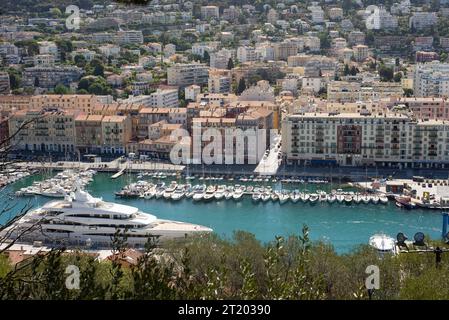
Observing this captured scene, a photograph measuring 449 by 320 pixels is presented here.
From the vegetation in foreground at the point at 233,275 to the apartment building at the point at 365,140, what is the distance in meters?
4.21

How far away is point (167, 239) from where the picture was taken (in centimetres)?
547

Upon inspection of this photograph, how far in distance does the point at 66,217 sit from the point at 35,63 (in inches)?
356

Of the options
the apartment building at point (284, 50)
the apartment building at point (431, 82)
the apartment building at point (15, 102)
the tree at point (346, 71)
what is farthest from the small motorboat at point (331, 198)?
the apartment building at point (284, 50)

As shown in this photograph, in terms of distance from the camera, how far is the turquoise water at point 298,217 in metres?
6.19

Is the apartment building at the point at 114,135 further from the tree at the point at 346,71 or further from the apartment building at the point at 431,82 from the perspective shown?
the tree at the point at 346,71

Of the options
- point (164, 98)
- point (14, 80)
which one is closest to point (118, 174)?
point (164, 98)

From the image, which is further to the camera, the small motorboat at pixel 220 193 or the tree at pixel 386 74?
the tree at pixel 386 74

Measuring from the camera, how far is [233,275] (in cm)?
287

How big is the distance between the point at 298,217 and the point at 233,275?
3.92 meters

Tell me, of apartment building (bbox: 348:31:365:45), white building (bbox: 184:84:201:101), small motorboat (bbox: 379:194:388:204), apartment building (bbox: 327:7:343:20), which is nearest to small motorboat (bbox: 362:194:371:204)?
small motorboat (bbox: 379:194:388:204)

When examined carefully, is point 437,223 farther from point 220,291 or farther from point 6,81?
point 6,81

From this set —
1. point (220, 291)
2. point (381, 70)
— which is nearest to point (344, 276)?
point (220, 291)

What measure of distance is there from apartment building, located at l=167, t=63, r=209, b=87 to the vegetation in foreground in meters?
8.60

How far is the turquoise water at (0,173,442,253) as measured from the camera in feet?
20.3
